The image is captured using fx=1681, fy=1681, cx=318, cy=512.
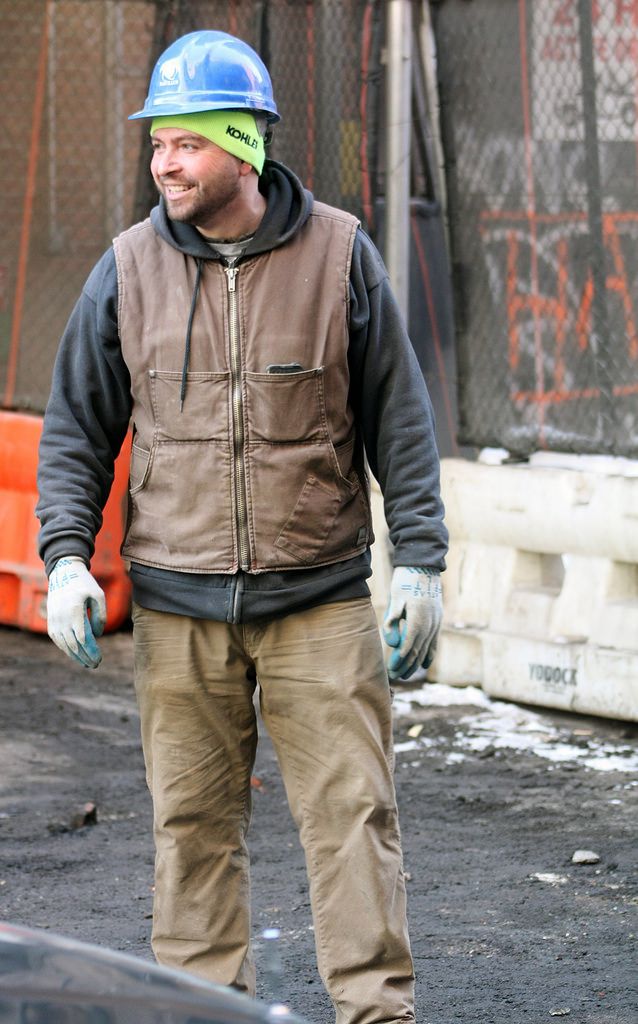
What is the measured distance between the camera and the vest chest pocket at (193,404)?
3590 mm

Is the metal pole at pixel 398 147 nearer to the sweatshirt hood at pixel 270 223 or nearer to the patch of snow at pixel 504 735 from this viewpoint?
the patch of snow at pixel 504 735

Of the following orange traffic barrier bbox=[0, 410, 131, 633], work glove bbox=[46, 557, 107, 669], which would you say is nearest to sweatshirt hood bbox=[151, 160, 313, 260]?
work glove bbox=[46, 557, 107, 669]

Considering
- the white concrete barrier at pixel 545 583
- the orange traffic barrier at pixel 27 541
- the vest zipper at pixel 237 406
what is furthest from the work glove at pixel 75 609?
the orange traffic barrier at pixel 27 541

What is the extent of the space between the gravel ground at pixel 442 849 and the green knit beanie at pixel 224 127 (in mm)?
2108

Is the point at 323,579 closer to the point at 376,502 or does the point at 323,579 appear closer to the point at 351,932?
the point at 351,932

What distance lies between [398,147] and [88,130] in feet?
6.61

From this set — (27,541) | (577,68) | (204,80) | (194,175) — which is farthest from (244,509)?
(27,541)

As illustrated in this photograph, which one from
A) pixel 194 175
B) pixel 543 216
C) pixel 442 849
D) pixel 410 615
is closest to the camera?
pixel 194 175

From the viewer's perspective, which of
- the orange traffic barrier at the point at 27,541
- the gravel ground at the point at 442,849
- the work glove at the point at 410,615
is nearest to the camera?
the work glove at the point at 410,615

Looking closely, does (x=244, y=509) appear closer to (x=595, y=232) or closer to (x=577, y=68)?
(x=595, y=232)

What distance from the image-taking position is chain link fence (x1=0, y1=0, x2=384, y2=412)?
24.5 ft

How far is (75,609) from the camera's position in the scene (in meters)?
3.61

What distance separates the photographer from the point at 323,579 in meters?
3.70

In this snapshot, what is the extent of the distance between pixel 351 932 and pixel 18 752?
124 inches
